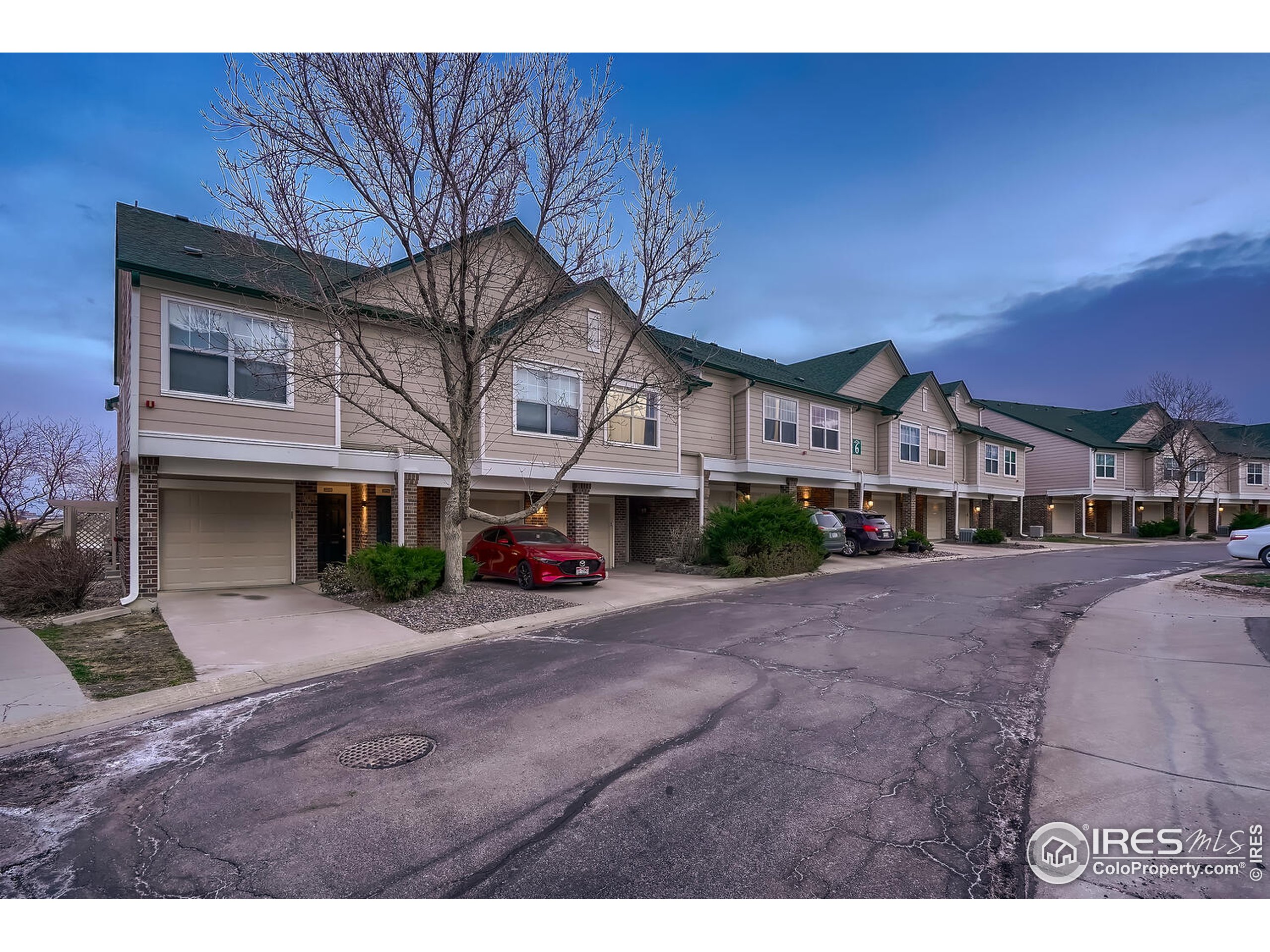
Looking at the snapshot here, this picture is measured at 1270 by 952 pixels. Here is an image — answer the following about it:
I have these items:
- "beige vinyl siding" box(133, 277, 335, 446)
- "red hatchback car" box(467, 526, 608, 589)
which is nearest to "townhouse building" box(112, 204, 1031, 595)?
"beige vinyl siding" box(133, 277, 335, 446)

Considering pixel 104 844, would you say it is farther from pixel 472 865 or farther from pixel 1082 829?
pixel 1082 829

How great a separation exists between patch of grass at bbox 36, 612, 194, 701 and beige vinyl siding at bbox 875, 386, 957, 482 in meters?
25.9

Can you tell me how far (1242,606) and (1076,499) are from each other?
37.3 m

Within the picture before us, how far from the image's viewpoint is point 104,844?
3.54 m

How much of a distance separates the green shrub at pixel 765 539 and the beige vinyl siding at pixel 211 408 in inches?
384

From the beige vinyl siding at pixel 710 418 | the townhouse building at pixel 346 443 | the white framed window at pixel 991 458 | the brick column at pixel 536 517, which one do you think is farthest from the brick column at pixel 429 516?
the white framed window at pixel 991 458

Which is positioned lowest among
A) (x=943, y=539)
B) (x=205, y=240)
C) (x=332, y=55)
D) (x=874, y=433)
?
(x=943, y=539)

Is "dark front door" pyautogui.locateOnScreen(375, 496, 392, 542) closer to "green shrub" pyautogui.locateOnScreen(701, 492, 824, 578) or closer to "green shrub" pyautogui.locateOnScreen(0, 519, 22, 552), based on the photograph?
"green shrub" pyautogui.locateOnScreen(0, 519, 22, 552)

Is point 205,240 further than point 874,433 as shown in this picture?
No

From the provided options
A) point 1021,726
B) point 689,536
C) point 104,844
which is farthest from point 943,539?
point 104,844

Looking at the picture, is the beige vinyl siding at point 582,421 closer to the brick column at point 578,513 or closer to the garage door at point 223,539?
the brick column at point 578,513

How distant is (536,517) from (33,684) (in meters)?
12.6

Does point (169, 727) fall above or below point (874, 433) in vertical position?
below

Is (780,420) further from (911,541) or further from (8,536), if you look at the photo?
(8,536)
